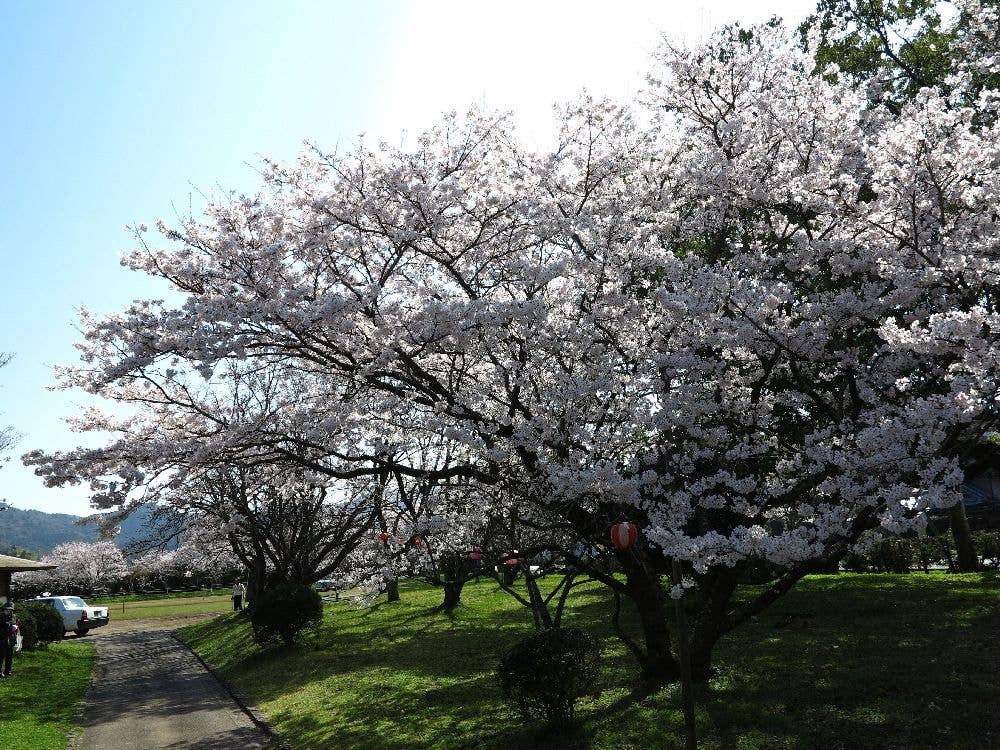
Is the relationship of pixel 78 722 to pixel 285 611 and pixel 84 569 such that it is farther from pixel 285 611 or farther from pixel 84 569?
pixel 84 569

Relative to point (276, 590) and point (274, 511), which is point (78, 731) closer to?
point (276, 590)

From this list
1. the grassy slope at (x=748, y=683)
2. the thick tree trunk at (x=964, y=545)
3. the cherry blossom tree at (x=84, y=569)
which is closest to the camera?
the grassy slope at (x=748, y=683)

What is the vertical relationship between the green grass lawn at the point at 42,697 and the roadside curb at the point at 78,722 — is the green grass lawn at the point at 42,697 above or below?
above

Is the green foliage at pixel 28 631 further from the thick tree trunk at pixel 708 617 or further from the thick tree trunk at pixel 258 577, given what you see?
the thick tree trunk at pixel 708 617

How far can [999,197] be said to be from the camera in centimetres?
779

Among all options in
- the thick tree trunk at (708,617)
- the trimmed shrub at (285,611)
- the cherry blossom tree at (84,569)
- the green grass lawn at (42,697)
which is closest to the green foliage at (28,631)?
the green grass lawn at (42,697)

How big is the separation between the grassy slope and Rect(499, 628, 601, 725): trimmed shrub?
34 centimetres

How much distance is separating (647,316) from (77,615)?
31435mm

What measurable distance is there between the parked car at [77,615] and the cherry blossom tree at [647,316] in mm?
25551

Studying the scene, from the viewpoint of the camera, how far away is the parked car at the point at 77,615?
31719 mm

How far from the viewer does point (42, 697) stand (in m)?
14.8

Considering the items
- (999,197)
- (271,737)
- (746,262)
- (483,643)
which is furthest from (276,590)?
(999,197)

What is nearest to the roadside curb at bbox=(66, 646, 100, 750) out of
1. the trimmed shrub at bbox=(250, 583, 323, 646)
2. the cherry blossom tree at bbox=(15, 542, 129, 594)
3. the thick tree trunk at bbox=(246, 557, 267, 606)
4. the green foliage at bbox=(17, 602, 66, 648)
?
the trimmed shrub at bbox=(250, 583, 323, 646)

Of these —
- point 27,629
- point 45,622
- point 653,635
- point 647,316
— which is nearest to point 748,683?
point 653,635
